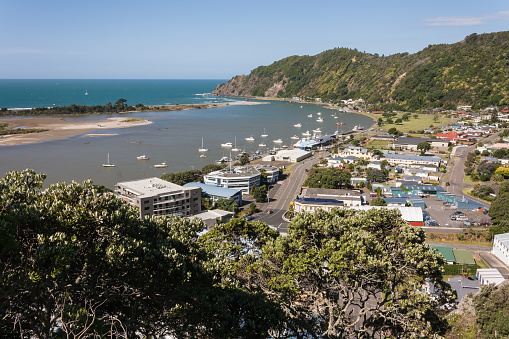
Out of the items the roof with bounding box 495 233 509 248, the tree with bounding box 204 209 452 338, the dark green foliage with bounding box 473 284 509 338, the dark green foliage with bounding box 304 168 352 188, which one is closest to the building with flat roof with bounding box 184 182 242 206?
the dark green foliage with bounding box 304 168 352 188

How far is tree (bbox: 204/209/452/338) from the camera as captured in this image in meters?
5.10

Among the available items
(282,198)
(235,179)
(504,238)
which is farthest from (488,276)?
(235,179)

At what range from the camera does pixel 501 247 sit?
43.4 ft

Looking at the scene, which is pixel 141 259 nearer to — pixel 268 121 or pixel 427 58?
pixel 268 121

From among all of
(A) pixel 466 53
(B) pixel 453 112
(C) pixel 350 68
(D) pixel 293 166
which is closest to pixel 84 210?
(D) pixel 293 166

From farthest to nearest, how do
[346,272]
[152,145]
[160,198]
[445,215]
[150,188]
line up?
1. [152,145]
2. [445,215]
3. [150,188]
4. [160,198]
5. [346,272]

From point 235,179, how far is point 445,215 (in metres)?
10.5

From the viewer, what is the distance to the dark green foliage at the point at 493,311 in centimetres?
701

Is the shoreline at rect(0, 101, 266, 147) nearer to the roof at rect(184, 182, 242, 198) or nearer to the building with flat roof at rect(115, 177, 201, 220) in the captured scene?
the building with flat roof at rect(115, 177, 201, 220)

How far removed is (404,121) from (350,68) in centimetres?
4118

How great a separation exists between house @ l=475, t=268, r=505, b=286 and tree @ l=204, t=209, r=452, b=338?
21.1ft

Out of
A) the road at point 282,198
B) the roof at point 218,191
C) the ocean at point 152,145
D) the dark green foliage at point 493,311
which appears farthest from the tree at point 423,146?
the dark green foliage at point 493,311

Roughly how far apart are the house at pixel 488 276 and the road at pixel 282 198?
6590 mm

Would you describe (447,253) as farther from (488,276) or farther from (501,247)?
(501,247)
